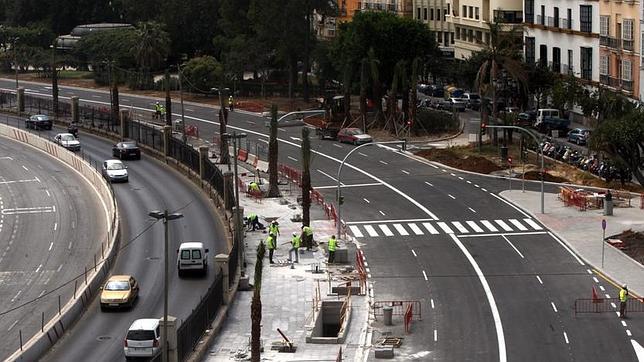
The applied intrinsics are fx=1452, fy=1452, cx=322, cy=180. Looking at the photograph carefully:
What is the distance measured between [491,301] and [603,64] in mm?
63920

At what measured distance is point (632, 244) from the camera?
293 feet

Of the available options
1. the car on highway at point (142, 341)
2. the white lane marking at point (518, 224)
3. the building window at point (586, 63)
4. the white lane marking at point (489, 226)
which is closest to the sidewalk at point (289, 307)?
the car on highway at point (142, 341)

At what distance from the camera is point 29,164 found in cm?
13138

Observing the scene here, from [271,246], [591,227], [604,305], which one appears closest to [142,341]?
[271,246]

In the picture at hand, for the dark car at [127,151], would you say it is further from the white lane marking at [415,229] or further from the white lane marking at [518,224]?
the white lane marking at [518,224]

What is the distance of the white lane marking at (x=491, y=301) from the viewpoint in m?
68.1

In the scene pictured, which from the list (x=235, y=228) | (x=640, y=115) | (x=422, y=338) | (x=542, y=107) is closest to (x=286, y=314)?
(x=422, y=338)

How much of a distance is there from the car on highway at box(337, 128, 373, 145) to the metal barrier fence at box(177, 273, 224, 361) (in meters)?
58.8

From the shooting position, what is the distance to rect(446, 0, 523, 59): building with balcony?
532ft

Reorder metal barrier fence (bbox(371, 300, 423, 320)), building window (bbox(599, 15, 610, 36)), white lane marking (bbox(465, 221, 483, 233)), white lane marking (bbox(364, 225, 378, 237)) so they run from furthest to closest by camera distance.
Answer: building window (bbox(599, 15, 610, 36))
white lane marking (bbox(465, 221, 483, 233))
white lane marking (bbox(364, 225, 378, 237))
metal barrier fence (bbox(371, 300, 423, 320))

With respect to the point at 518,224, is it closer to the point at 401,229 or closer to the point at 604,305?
the point at 401,229

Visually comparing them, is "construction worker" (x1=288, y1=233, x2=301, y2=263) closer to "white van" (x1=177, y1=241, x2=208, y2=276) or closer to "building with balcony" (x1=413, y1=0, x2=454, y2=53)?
"white van" (x1=177, y1=241, x2=208, y2=276)

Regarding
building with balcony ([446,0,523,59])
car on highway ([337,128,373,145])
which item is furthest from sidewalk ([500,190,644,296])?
building with balcony ([446,0,523,59])

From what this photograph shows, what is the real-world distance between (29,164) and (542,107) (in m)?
51.9
